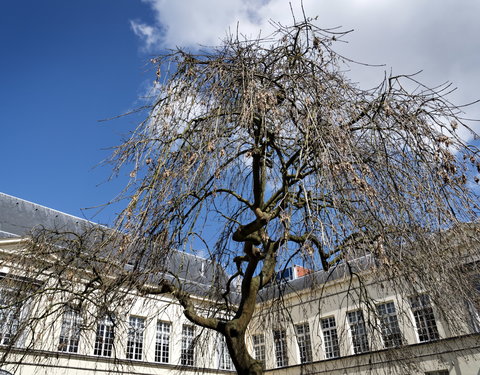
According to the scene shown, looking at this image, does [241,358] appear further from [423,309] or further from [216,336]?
[423,309]

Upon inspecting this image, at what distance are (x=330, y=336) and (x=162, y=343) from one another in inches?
259

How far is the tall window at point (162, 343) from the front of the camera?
54.0 feet

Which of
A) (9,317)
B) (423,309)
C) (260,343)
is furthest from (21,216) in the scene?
(423,309)

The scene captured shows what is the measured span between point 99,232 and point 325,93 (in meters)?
3.57

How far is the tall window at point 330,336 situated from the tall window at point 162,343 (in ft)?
20.0

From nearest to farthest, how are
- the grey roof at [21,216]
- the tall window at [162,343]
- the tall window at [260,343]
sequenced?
the tall window at [260,343] < the grey roof at [21,216] < the tall window at [162,343]

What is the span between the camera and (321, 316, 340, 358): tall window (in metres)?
16.1

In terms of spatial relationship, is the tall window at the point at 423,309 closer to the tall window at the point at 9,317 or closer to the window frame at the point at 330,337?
the window frame at the point at 330,337

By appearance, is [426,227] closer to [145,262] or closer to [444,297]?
[444,297]

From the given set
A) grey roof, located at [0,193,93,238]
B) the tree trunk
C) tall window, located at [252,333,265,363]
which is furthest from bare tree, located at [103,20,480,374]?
grey roof, located at [0,193,93,238]

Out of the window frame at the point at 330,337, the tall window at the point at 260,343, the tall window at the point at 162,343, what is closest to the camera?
the tall window at the point at 260,343

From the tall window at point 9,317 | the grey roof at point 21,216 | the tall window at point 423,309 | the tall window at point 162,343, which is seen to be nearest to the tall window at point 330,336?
the tall window at point 423,309

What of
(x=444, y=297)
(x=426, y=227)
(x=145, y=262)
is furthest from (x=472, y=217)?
(x=145, y=262)

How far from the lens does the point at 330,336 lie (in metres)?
16.2
